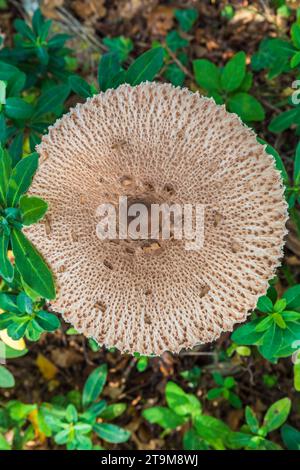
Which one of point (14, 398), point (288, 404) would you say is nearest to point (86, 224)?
point (288, 404)

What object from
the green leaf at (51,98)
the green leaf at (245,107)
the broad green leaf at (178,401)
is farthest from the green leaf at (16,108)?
the broad green leaf at (178,401)

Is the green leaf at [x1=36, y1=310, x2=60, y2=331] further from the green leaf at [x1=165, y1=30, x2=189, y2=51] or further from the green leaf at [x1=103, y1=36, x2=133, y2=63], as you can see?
the green leaf at [x1=165, y1=30, x2=189, y2=51]

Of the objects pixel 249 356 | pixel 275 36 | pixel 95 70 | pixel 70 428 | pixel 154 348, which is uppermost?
pixel 275 36

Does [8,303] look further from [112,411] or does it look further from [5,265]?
[112,411]

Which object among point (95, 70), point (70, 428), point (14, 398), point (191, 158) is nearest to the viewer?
point (191, 158)

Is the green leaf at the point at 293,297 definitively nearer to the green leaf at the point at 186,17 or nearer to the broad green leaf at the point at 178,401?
the broad green leaf at the point at 178,401

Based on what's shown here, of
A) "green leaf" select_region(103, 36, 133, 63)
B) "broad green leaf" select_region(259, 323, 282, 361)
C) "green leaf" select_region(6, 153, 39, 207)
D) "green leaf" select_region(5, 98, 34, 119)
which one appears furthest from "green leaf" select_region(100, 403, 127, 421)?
"green leaf" select_region(103, 36, 133, 63)
